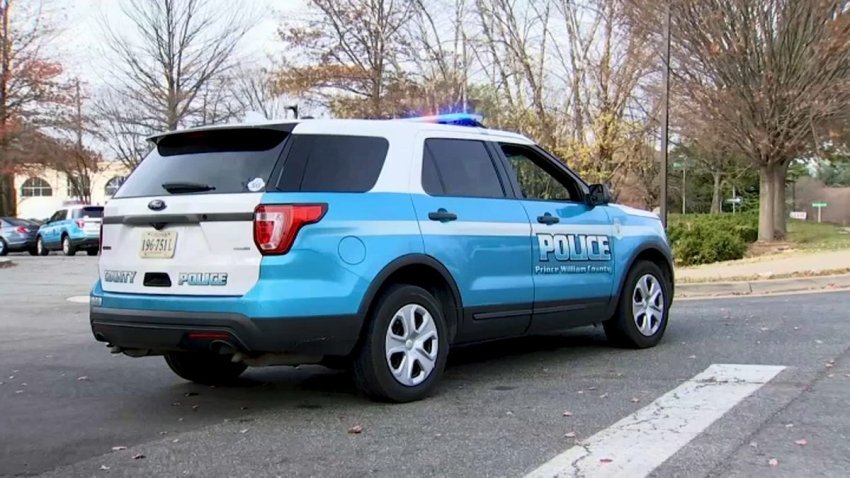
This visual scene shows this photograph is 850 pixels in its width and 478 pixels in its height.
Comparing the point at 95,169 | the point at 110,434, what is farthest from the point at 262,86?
the point at 110,434

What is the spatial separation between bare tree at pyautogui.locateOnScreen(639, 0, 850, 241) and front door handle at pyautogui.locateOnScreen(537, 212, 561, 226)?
13.7 meters

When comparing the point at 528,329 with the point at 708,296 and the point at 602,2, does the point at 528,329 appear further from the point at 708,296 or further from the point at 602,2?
the point at 602,2

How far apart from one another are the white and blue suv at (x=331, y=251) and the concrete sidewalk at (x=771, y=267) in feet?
25.8

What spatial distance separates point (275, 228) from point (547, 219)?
2.49 m

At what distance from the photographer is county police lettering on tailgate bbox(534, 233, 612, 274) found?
6.34 m

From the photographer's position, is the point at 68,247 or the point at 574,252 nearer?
the point at 574,252

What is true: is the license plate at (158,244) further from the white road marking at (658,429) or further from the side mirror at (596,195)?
the side mirror at (596,195)

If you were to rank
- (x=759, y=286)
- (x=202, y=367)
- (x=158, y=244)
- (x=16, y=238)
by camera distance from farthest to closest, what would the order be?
(x=16, y=238) < (x=759, y=286) < (x=202, y=367) < (x=158, y=244)

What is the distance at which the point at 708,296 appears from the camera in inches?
468

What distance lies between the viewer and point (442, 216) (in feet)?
18.3

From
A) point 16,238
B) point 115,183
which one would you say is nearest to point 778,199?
point 115,183

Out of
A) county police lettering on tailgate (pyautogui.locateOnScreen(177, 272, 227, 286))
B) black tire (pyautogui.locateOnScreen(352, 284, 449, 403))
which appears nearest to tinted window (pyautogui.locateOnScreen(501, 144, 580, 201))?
black tire (pyautogui.locateOnScreen(352, 284, 449, 403))

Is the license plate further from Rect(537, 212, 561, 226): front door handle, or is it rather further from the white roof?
Rect(537, 212, 561, 226): front door handle

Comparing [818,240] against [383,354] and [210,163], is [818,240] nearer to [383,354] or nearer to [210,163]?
[383,354]
